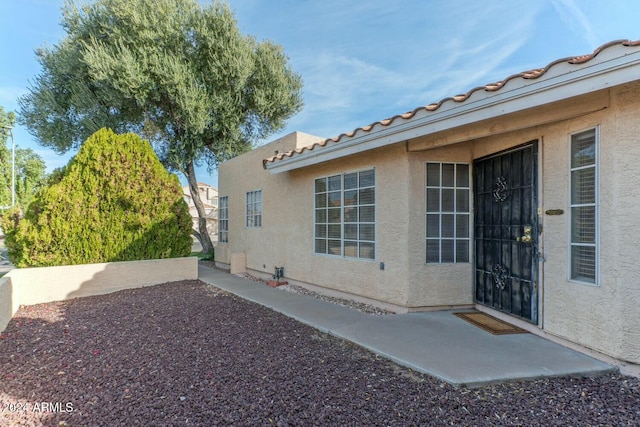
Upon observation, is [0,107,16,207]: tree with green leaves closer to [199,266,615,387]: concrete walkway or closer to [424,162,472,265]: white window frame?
[199,266,615,387]: concrete walkway

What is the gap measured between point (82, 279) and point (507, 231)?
31.8 ft

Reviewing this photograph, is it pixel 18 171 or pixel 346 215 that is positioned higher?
pixel 18 171

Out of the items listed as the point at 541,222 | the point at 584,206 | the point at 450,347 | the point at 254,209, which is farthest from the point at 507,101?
the point at 254,209

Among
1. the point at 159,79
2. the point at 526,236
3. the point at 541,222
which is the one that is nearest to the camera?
the point at 541,222

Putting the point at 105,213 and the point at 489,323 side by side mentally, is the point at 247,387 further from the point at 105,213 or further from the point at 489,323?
the point at 105,213

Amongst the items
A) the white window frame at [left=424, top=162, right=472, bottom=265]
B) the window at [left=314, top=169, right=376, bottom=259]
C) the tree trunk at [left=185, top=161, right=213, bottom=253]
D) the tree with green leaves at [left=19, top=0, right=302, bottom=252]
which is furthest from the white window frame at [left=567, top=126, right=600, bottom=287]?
the tree trunk at [left=185, top=161, right=213, bottom=253]

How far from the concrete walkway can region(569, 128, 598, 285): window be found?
1.07 metres

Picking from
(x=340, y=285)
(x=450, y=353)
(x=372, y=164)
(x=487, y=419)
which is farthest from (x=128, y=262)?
(x=487, y=419)

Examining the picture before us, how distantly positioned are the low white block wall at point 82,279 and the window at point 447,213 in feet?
24.6

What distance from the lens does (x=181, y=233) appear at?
9.62m

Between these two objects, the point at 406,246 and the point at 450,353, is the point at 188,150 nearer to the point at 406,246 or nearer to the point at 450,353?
the point at 406,246

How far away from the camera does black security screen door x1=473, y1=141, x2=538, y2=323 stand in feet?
15.2

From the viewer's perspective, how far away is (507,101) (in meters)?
3.86

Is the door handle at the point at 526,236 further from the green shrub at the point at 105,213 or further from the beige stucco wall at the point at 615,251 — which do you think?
the green shrub at the point at 105,213
